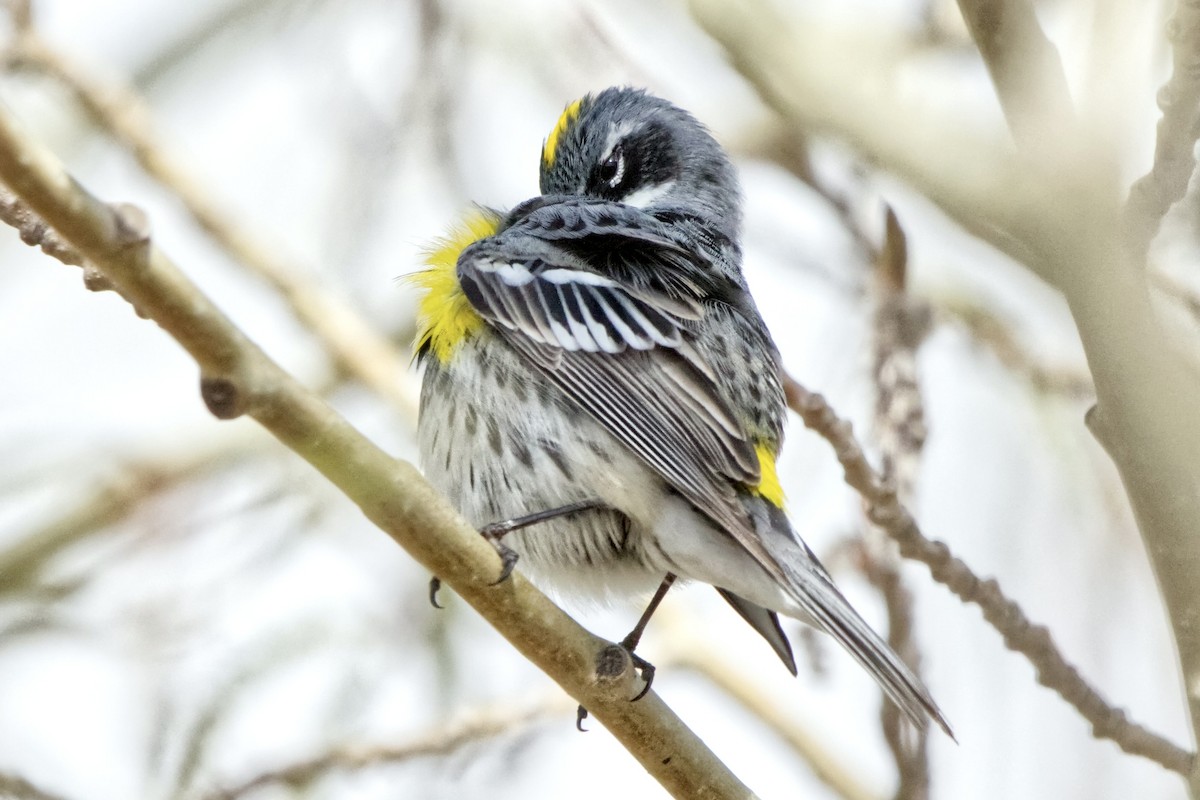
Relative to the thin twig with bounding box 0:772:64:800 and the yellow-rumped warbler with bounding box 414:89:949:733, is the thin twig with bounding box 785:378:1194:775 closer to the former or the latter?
the yellow-rumped warbler with bounding box 414:89:949:733

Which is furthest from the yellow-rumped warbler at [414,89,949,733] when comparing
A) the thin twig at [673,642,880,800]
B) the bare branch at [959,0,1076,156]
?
the bare branch at [959,0,1076,156]

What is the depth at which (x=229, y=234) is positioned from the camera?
510cm

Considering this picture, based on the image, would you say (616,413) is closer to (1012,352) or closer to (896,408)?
(896,408)

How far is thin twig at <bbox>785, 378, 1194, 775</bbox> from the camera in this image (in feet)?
11.4

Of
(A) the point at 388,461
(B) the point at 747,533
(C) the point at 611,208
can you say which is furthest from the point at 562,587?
(A) the point at 388,461

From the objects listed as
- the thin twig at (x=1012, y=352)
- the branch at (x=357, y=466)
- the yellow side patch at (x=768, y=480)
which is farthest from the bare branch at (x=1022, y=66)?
the thin twig at (x=1012, y=352)

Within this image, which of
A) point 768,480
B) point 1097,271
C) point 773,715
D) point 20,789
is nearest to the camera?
point 1097,271

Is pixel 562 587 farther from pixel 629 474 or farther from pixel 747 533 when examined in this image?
pixel 747 533

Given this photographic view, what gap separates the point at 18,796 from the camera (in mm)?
3438

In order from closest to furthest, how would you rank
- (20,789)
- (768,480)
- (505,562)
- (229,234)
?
(505,562) < (20,789) < (768,480) < (229,234)

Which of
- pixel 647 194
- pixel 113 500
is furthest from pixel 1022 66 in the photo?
pixel 113 500

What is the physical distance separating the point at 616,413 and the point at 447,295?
826 millimetres

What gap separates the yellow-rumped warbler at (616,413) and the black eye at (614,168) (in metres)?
0.56

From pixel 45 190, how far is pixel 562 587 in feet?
7.78
